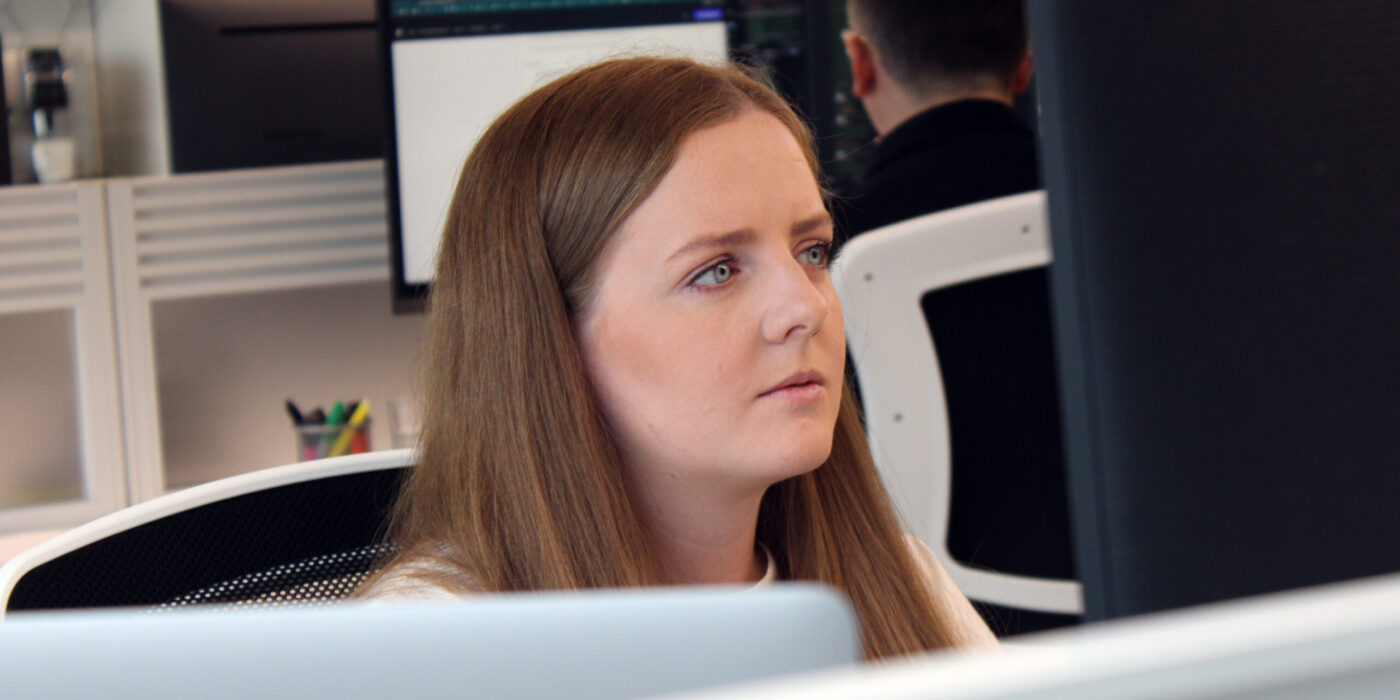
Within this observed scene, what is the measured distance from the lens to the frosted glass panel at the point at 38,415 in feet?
6.53

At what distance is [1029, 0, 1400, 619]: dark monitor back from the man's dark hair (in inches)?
50.5

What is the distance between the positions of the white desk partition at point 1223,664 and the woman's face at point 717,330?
0.62 meters

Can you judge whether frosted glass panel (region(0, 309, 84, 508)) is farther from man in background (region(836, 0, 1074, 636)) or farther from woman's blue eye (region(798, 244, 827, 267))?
woman's blue eye (region(798, 244, 827, 267))

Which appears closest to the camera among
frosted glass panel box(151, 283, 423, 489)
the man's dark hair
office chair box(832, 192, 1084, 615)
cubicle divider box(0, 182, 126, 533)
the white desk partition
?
the white desk partition

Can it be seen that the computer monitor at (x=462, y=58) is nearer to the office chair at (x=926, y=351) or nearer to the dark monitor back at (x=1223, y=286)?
the office chair at (x=926, y=351)

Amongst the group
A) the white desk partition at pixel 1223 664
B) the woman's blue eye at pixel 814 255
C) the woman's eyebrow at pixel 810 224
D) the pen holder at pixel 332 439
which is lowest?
the pen holder at pixel 332 439

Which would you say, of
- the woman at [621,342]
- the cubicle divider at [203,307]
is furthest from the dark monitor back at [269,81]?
the woman at [621,342]

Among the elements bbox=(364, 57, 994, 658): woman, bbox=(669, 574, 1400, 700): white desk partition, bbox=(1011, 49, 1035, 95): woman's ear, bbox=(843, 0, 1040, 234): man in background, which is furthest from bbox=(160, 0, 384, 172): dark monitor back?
bbox=(669, 574, 1400, 700): white desk partition

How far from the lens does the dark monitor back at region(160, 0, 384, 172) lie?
6.58 feet

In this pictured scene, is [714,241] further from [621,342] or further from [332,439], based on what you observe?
[332,439]

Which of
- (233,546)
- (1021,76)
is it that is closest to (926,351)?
(1021,76)

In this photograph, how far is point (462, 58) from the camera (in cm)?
204

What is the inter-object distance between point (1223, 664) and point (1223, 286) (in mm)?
239

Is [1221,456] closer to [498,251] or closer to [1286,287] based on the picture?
[1286,287]
